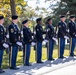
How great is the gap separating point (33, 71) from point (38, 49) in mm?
1791

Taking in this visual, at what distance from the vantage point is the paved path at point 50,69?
9.79m

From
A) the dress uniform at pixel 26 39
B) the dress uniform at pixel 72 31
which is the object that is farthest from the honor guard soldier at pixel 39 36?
the dress uniform at pixel 72 31

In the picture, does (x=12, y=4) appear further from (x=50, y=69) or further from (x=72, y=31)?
(x=50, y=69)

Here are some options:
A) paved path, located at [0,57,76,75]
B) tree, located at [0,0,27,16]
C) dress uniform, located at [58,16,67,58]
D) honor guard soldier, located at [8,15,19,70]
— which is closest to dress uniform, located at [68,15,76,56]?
dress uniform, located at [58,16,67,58]

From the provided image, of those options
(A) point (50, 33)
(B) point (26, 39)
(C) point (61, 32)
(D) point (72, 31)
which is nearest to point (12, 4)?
(D) point (72, 31)

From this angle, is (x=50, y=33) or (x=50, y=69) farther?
(x=50, y=33)

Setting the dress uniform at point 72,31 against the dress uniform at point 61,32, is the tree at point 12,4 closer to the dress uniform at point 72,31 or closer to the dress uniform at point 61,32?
the dress uniform at point 72,31

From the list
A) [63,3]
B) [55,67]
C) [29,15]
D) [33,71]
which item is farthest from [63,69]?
[29,15]

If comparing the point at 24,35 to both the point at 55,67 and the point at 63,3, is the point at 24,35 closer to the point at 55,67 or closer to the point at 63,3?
the point at 55,67

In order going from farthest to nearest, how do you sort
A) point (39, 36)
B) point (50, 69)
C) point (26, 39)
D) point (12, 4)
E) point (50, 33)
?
point (12, 4) < point (50, 33) < point (39, 36) < point (26, 39) < point (50, 69)

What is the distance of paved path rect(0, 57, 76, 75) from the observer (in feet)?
32.1

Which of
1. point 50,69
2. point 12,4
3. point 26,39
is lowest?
point 50,69

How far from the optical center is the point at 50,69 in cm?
1048

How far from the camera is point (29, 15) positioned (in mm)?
51688
